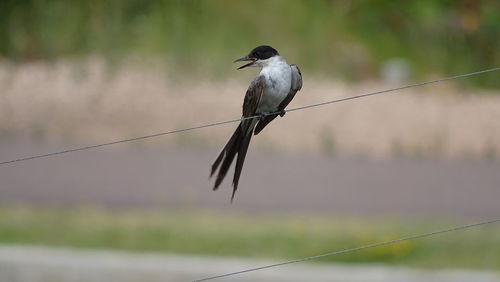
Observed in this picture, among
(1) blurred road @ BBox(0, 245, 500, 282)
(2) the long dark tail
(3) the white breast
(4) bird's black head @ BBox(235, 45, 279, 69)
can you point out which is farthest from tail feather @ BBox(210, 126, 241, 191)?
(1) blurred road @ BBox(0, 245, 500, 282)

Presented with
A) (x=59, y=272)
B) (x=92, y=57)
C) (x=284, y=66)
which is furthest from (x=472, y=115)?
(x=284, y=66)

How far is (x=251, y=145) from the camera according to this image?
1305 centimetres

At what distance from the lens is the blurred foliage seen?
589 inches

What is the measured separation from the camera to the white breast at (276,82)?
5.11 metres

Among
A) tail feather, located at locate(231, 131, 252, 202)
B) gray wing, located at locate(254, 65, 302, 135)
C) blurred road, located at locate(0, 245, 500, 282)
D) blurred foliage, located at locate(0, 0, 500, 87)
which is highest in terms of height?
blurred foliage, located at locate(0, 0, 500, 87)

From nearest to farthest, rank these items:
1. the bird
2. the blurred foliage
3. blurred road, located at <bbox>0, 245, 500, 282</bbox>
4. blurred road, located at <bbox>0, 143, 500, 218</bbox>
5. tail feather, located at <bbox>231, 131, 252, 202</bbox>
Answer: tail feather, located at <bbox>231, 131, 252, 202</bbox> → the bird → blurred road, located at <bbox>0, 245, 500, 282</bbox> → blurred road, located at <bbox>0, 143, 500, 218</bbox> → the blurred foliage

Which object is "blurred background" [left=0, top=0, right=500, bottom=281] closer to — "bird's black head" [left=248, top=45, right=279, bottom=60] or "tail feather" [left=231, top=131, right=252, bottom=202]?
"bird's black head" [left=248, top=45, right=279, bottom=60]

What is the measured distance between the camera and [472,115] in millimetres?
13977

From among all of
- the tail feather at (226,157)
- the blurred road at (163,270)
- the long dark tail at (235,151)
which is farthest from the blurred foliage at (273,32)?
the tail feather at (226,157)

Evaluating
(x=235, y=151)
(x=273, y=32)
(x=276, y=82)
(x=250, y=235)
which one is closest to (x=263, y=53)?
(x=276, y=82)

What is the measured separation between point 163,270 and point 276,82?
13.1ft

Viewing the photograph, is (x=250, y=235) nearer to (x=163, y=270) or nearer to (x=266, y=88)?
(x=163, y=270)

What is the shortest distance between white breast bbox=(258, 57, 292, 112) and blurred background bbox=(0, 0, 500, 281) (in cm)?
373

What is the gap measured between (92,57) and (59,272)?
6.80m
